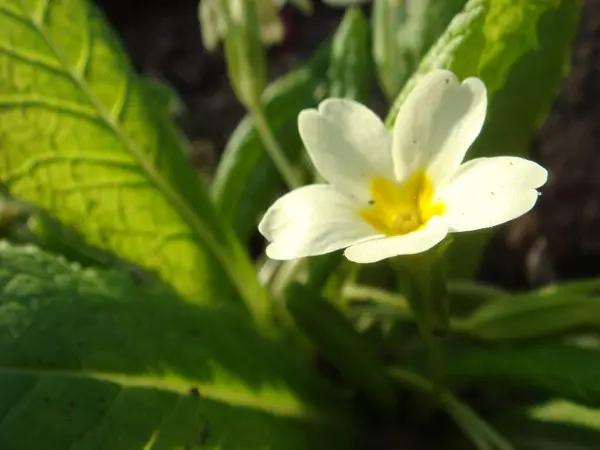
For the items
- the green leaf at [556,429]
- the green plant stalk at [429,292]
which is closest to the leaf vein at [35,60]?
the green plant stalk at [429,292]

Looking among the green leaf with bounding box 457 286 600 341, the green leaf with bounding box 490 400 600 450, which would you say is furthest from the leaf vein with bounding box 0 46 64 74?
the green leaf with bounding box 490 400 600 450

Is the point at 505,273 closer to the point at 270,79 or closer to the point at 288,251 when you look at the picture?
the point at 270,79

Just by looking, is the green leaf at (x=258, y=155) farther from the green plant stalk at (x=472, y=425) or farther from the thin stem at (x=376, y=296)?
the green plant stalk at (x=472, y=425)

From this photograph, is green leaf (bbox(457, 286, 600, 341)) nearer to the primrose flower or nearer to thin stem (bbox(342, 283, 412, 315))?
thin stem (bbox(342, 283, 412, 315))

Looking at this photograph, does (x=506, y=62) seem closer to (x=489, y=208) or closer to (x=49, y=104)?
(x=489, y=208)

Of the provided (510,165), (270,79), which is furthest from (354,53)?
(270,79)

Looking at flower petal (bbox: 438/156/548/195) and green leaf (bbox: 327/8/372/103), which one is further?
green leaf (bbox: 327/8/372/103)

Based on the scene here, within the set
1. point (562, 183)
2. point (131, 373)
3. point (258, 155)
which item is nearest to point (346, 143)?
point (131, 373)
